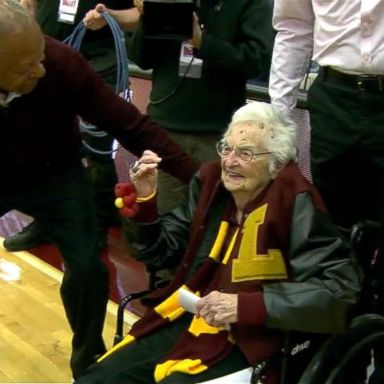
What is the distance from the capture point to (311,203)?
1695 mm

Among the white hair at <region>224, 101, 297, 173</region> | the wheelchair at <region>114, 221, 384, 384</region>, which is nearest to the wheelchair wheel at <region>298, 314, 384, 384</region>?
the wheelchair at <region>114, 221, 384, 384</region>

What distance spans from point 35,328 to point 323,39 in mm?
1705

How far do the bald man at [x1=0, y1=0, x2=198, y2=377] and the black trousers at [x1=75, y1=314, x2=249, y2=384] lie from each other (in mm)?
435

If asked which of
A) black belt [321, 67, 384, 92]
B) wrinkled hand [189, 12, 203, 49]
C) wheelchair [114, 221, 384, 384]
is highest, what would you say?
black belt [321, 67, 384, 92]

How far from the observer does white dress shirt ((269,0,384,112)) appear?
183 centimetres

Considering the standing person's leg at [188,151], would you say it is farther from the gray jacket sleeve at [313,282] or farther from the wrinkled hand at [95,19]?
the gray jacket sleeve at [313,282]

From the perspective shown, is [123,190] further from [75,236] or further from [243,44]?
[243,44]

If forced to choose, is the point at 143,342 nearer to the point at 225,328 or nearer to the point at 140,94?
the point at 225,328

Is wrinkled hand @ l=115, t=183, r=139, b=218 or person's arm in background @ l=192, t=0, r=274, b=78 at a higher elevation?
person's arm in background @ l=192, t=0, r=274, b=78

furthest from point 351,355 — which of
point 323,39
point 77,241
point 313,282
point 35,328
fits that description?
point 35,328

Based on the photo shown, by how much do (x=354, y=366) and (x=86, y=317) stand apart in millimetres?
923

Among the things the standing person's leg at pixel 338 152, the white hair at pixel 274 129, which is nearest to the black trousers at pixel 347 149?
the standing person's leg at pixel 338 152

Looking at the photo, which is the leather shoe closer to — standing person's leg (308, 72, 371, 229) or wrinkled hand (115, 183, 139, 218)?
wrinkled hand (115, 183, 139, 218)

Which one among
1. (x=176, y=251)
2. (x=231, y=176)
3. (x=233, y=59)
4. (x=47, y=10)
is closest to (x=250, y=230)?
(x=231, y=176)
